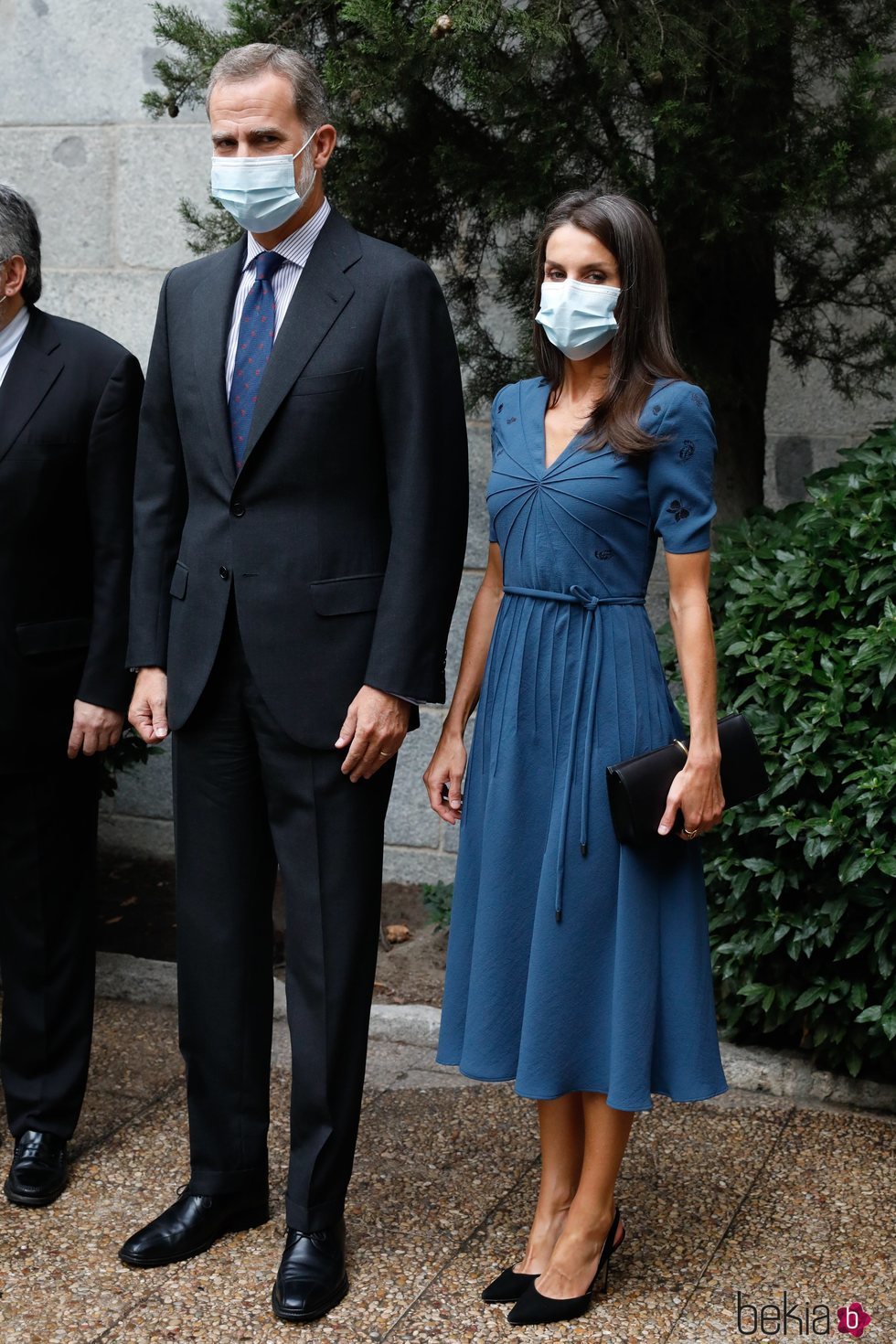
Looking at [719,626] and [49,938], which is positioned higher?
[719,626]

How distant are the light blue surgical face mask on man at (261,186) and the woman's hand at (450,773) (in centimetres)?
100

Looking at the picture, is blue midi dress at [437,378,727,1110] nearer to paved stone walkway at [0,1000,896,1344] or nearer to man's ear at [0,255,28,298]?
paved stone walkway at [0,1000,896,1344]

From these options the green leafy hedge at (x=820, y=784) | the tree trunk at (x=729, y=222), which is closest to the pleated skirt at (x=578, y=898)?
the green leafy hedge at (x=820, y=784)

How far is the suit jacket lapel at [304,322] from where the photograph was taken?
8.47 feet

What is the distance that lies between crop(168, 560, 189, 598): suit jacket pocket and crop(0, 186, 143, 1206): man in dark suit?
1.08ft

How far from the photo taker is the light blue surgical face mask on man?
2.56 metres

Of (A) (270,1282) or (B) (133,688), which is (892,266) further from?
(A) (270,1282)

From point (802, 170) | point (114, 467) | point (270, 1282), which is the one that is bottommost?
point (270, 1282)

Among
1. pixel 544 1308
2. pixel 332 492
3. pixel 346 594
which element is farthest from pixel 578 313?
pixel 544 1308

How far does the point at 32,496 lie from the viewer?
302 cm

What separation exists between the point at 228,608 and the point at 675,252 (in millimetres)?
1638

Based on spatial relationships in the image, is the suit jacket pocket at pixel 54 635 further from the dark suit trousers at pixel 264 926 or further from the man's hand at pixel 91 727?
the dark suit trousers at pixel 264 926

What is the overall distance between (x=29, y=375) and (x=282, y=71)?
88cm

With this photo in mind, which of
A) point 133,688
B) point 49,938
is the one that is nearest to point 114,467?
point 133,688
